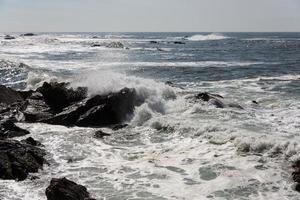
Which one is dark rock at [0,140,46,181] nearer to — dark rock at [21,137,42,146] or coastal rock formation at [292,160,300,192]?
dark rock at [21,137,42,146]

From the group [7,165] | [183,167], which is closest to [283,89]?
[183,167]

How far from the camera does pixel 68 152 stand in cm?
1475

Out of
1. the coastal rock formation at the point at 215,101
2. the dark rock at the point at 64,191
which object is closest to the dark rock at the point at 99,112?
the coastal rock formation at the point at 215,101

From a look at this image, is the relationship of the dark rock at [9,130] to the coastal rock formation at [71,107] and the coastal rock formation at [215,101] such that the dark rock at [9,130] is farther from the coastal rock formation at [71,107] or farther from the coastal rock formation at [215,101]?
the coastal rock formation at [215,101]

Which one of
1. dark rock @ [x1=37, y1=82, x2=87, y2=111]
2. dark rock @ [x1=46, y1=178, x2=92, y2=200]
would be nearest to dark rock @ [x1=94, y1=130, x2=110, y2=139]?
dark rock @ [x1=37, y1=82, x2=87, y2=111]

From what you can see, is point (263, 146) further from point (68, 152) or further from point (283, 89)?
point (283, 89)

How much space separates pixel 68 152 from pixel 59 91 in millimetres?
6702

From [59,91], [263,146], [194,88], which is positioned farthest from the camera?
[194,88]

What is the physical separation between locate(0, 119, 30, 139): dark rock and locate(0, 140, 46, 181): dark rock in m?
2.71

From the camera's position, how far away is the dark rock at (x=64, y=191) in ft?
32.2

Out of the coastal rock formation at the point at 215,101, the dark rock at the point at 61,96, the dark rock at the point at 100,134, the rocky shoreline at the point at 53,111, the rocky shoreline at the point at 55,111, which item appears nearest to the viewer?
the rocky shoreline at the point at 55,111

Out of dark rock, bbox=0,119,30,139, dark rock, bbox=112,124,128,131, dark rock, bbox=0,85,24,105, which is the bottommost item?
dark rock, bbox=112,124,128,131

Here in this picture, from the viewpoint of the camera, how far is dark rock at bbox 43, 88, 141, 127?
730 inches

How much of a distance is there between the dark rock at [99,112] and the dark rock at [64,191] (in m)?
8.22
